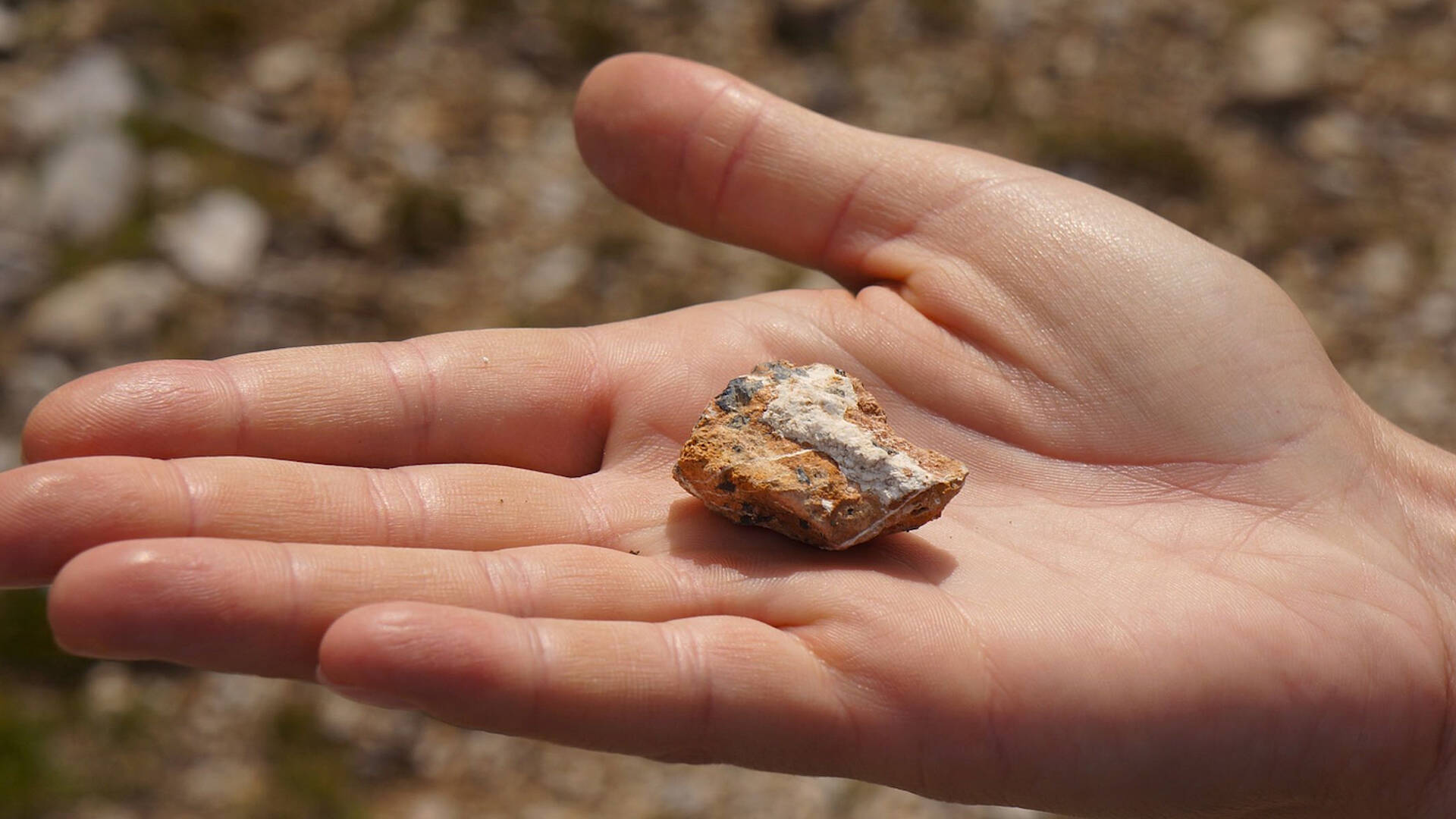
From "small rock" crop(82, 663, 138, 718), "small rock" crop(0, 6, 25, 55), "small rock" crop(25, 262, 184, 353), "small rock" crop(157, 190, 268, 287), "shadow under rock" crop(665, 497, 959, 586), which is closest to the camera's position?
"shadow under rock" crop(665, 497, 959, 586)

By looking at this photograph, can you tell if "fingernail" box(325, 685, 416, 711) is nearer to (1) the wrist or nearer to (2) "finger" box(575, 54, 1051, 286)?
(2) "finger" box(575, 54, 1051, 286)

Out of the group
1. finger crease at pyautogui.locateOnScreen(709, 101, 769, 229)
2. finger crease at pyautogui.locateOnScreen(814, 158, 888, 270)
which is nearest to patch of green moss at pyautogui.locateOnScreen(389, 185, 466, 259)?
finger crease at pyautogui.locateOnScreen(709, 101, 769, 229)

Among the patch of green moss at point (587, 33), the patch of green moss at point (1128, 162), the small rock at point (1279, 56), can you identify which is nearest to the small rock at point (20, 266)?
the patch of green moss at point (587, 33)

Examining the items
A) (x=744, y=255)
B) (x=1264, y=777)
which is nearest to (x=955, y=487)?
(x=1264, y=777)

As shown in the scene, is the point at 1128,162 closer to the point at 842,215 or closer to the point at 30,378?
the point at 842,215

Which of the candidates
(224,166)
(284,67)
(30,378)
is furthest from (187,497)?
(284,67)

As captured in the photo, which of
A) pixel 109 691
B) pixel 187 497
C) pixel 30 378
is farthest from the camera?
pixel 30 378
